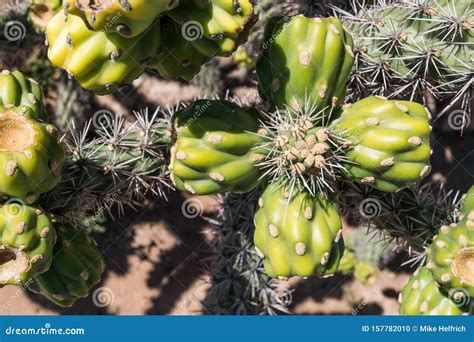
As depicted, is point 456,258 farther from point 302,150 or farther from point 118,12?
point 118,12

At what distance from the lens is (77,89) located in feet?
12.9

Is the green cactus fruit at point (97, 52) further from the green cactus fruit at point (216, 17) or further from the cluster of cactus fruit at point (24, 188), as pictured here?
the cluster of cactus fruit at point (24, 188)

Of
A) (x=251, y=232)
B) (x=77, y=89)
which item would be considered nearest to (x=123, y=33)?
(x=251, y=232)

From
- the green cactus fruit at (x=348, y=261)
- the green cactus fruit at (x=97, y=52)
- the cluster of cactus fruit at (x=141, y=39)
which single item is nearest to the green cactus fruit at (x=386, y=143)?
the cluster of cactus fruit at (x=141, y=39)

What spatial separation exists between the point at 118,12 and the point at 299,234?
3.56 feet

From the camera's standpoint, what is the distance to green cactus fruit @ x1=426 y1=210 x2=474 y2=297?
2.34 metres

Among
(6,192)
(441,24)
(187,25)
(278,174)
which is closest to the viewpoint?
(187,25)

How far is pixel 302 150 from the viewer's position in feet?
6.99

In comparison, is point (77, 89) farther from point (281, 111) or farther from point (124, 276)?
point (281, 111)

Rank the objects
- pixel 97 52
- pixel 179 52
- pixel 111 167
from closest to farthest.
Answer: pixel 97 52
pixel 179 52
pixel 111 167

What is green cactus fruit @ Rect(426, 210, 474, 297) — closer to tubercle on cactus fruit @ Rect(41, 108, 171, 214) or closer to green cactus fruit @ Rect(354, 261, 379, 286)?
tubercle on cactus fruit @ Rect(41, 108, 171, 214)

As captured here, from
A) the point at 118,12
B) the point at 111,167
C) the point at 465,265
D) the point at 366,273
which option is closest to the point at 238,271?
the point at 366,273

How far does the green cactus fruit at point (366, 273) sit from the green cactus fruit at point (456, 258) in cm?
162

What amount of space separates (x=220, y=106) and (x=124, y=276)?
234 centimetres
